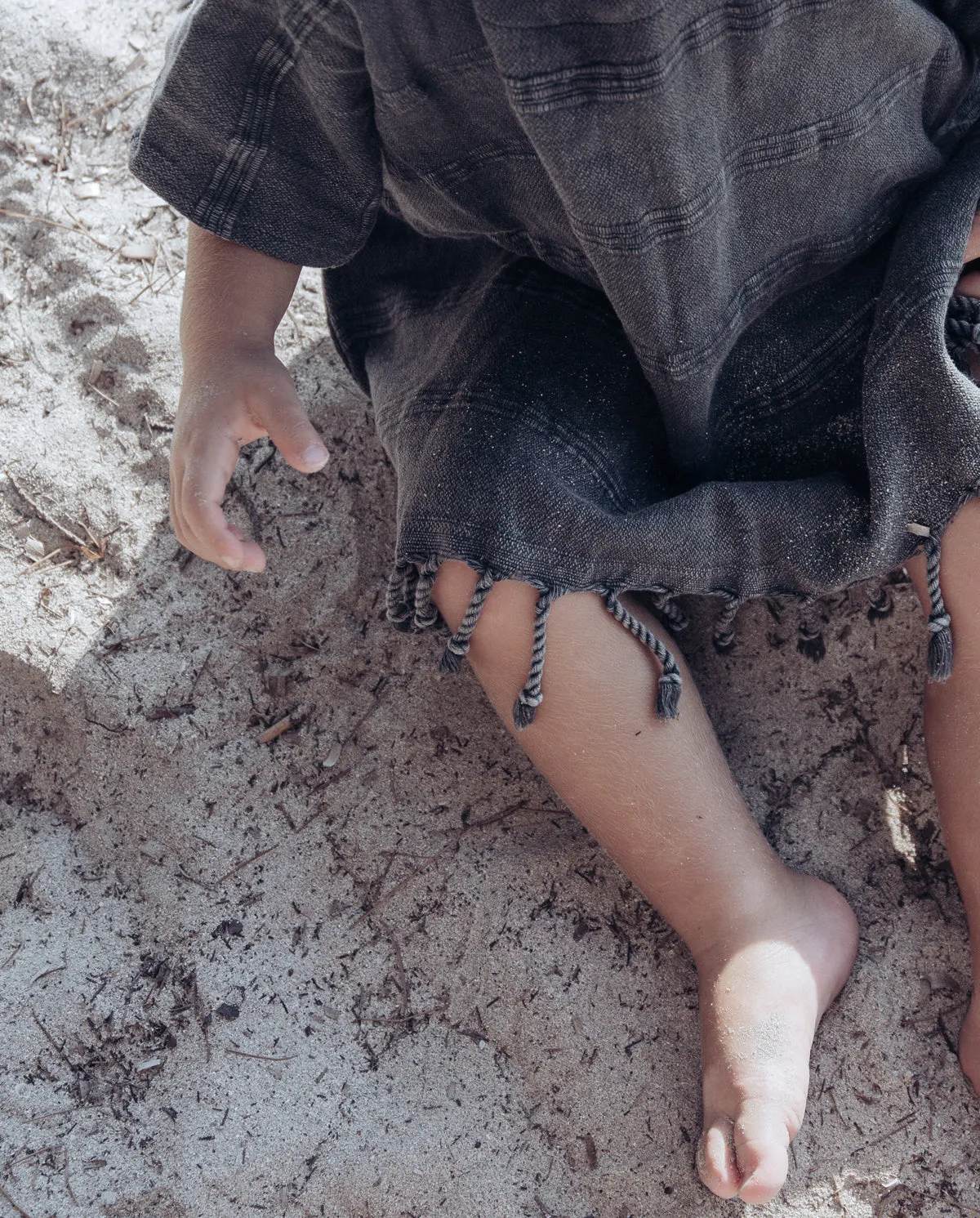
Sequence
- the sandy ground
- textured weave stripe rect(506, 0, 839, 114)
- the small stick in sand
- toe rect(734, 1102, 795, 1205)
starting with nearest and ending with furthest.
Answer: textured weave stripe rect(506, 0, 839, 114) < toe rect(734, 1102, 795, 1205) < the sandy ground < the small stick in sand

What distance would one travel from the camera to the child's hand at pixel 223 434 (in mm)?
1004

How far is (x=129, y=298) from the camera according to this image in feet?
4.66

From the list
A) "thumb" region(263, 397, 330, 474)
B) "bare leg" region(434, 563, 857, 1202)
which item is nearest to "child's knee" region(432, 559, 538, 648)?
"bare leg" region(434, 563, 857, 1202)

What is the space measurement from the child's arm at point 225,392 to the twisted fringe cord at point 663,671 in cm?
35

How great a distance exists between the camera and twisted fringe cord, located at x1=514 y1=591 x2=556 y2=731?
1.02 metres

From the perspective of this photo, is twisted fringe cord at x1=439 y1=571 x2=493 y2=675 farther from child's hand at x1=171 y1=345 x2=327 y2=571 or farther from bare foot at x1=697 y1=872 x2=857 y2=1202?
bare foot at x1=697 y1=872 x2=857 y2=1202

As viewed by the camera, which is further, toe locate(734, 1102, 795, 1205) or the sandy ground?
the sandy ground

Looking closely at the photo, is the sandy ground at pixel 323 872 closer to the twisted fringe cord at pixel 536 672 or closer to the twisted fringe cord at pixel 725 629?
the twisted fringe cord at pixel 725 629

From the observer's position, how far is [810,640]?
1.29 metres

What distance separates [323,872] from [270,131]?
797 millimetres

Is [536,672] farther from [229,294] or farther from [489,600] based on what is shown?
[229,294]

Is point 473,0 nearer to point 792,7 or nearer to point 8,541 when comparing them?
point 792,7

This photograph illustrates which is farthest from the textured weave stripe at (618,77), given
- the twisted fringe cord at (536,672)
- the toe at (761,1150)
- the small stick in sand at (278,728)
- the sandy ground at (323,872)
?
the toe at (761,1150)

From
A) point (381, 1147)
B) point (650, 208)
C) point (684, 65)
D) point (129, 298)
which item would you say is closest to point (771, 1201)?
point (381, 1147)
